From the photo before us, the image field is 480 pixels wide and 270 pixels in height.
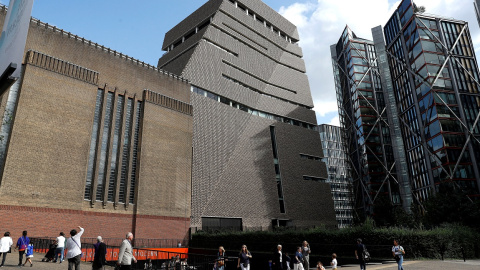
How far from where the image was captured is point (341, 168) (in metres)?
108

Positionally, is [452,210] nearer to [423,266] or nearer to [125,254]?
[423,266]

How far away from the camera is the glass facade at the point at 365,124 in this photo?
64.4m

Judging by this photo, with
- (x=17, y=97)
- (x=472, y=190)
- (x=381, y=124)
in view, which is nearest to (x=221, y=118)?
(x=17, y=97)

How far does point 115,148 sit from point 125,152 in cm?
104

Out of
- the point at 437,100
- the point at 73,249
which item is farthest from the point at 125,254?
the point at 437,100

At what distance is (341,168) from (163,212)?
86.9 meters

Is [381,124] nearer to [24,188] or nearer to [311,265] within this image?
[311,265]

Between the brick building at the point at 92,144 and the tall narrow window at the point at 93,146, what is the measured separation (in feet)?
0.29

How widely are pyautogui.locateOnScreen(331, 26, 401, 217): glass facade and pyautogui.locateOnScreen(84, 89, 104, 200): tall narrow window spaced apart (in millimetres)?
52899

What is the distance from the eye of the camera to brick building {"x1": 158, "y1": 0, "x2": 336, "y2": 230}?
38.9 metres

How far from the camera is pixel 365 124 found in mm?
67812

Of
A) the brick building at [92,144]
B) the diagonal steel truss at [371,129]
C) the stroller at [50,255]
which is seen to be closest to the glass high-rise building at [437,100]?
the diagonal steel truss at [371,129]

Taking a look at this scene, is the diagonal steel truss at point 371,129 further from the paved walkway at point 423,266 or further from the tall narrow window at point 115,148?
the tall narrow window at point 115,148

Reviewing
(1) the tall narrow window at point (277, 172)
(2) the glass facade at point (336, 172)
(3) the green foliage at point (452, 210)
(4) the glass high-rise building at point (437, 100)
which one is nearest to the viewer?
(3) the green foliage at point (452, 210)
